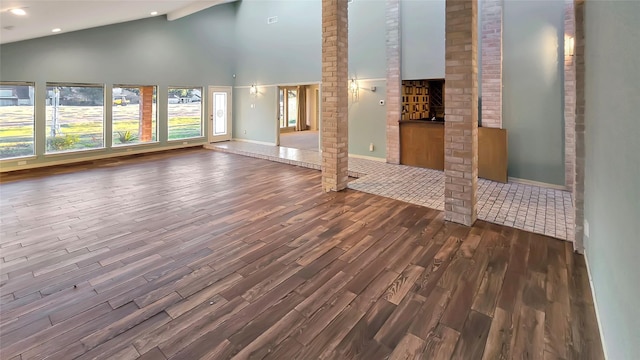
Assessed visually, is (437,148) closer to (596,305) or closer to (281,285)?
(596,305)

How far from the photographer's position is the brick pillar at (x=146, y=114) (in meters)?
9.67

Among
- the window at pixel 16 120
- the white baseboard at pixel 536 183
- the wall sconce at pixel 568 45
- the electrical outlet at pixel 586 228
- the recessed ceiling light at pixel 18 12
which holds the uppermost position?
the recessed ceiling light at pixel 18 12

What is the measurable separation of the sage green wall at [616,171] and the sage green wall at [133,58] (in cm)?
976

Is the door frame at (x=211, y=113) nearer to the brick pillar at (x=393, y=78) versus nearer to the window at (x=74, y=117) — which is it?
the window at (x=74, y=117)

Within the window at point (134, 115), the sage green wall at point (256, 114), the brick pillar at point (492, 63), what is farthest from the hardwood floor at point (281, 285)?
the sage green wall at point (256, 114)

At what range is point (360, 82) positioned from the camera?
26.9 feet

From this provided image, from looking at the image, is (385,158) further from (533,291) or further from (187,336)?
(187,336)

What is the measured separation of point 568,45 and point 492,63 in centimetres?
115

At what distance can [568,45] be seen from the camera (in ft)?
17.4

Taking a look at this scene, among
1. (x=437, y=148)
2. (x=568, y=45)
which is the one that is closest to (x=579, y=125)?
(x=568, y=45)

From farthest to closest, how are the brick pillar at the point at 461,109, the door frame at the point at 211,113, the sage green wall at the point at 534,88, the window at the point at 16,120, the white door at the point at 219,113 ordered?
the white door at the point at 219,113
the door frame at the point at 211,113
the window at the point at 16,120
the sage green wall at the point at 534,88
the brick pillar at the point at 461,109

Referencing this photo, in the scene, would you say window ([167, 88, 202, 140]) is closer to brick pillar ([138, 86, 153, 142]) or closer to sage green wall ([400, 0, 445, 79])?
brick pillar ([138, 86, 153, 142])

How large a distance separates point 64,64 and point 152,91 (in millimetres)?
2232

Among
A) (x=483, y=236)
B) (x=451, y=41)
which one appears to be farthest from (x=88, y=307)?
(x=451, y=41)
